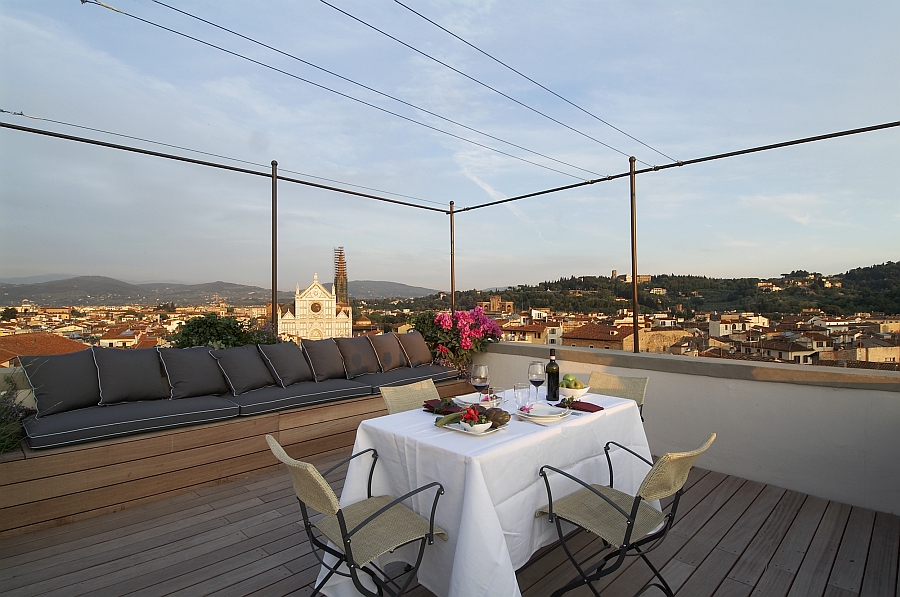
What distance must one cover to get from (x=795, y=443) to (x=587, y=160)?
9.99ft

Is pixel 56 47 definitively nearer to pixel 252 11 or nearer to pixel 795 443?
pixel 252 11

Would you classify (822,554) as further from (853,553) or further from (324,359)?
(324,359)

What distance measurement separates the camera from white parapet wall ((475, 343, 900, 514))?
122 inches

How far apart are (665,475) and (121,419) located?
3225 mm

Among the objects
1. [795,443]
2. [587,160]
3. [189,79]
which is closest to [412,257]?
[587,160]

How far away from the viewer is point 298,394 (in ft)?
13.1

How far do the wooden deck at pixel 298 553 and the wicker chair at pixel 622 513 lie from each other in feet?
1.19

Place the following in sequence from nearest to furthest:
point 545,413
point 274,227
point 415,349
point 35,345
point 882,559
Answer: point 545,413, point 882,559, point 35,345, point 274,227, point 415,349

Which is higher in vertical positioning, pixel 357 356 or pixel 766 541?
pixel 357 356

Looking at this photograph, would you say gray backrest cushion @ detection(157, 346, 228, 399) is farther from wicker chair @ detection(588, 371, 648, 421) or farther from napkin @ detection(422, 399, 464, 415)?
wicker chair @ detection(588, 371, 648, 421)

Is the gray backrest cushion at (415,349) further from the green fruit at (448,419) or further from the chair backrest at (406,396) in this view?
the green fruit at (448,419)

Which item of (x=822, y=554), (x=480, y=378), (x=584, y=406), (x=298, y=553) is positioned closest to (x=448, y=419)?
(x=480, y=378)

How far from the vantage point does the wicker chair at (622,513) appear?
1.79 m

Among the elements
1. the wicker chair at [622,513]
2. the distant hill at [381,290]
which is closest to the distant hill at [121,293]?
the distant hill at [381,290]
